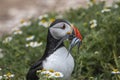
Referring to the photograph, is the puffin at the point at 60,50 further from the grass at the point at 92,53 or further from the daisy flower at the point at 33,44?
the daisy flower at the point at 33,44

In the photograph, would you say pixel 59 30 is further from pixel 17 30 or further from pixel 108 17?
pixel 17 30

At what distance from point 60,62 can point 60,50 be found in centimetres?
16

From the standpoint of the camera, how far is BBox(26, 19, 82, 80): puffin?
5.04 m

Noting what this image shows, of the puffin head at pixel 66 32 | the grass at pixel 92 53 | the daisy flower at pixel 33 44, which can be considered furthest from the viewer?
the daisy flower at pixel 33 44

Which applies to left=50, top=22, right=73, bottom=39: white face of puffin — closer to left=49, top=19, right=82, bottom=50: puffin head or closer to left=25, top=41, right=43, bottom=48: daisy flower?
left=49, top=19, right=82, bottom=50: puffin head

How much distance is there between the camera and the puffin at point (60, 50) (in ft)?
16.5

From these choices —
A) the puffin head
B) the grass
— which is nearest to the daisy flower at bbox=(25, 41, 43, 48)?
the grass

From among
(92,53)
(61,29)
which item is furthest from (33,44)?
(61,29)

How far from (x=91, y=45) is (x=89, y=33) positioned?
25.5 inches

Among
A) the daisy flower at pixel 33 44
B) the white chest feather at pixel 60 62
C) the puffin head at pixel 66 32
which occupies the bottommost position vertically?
the white chest feather at pixel 60 62

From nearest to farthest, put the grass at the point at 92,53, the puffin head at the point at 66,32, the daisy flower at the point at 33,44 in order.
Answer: the puffin head at the point at 66,32 < the grass at the point at 92,53 < the daisy flower at the point at 33,44

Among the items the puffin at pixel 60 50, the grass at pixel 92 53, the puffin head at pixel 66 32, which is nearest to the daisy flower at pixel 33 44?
the grass at pixel 92 53

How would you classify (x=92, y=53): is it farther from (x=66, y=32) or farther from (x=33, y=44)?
(x=66, y=32)

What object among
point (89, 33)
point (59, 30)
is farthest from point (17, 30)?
point (59, 30)
